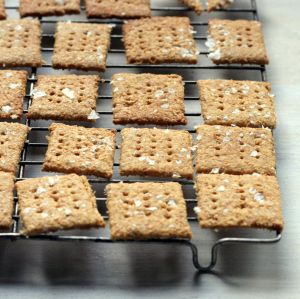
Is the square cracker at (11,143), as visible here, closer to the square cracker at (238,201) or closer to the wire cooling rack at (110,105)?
A: the wire cooling rack at (110,105)

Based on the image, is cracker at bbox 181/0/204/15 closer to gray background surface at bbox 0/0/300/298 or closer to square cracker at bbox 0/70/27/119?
square cracker at bbox 0/70/27/119

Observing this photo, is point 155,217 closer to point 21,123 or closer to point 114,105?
point 114,105

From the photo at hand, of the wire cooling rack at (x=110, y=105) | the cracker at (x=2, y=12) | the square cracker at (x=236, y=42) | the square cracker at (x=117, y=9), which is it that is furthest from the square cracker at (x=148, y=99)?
the cracker at (x=2, y=12)

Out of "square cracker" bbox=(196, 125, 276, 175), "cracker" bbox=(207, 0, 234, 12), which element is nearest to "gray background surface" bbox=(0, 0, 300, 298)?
"square cracker" bbox=(196, 125, 276, 175)

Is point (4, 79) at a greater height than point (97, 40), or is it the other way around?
point (97, 40)

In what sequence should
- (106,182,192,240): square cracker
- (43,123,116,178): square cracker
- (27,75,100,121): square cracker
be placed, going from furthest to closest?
(27,75,100,121): square cracker
(43,123,116,178): square cracker
(106,182,192,240): square cracker

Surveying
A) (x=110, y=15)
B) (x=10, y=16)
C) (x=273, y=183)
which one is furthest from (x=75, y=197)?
(x=10, y=16)

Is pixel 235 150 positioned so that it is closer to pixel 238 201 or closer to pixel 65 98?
pixel 238 201

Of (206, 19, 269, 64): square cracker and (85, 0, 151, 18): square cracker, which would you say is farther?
(85, 0, 151, 18): square cracker
